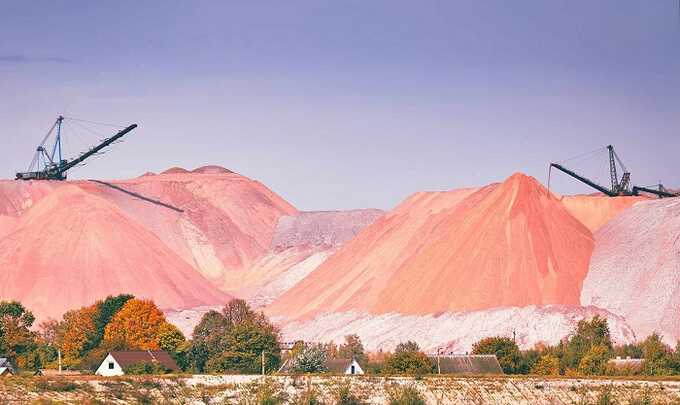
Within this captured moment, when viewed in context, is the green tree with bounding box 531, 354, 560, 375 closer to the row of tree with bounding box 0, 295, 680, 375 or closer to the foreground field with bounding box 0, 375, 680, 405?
the row of tree with bounding box 0, 295, 680, 375

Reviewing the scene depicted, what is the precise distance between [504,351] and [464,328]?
29.8 metres

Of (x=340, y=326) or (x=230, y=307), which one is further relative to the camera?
(x=340, y=326)

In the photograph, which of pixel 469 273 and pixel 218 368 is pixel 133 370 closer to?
pixel 218 368

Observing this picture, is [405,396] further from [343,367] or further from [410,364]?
[343,367]

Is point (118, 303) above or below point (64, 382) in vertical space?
above

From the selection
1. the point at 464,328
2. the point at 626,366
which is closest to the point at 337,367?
the point at 626,366

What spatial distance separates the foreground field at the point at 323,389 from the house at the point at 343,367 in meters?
14.6

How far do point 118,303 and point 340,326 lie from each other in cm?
2247

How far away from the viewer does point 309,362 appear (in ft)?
322

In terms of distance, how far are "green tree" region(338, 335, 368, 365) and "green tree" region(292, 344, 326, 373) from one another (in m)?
11.1

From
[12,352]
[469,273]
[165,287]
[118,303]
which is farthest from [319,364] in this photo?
[165,287]

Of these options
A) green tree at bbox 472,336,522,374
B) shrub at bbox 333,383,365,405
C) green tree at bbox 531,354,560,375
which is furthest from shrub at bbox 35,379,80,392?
green tree at bbox 531,354,560,375

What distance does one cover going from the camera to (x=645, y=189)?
182 meters

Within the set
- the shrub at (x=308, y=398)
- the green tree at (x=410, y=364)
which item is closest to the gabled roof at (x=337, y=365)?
the green tree at (x=410, y=364)
